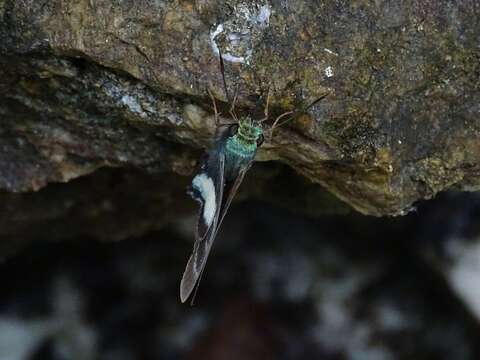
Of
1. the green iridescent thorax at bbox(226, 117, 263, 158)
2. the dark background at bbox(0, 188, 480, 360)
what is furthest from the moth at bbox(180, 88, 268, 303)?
the dark background at bbox(0, 188, 480, 360)

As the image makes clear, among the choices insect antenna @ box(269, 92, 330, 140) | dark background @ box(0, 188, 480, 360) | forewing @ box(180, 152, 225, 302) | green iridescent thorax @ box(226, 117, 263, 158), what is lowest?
dark background @ box(0, 188, 480, 360)

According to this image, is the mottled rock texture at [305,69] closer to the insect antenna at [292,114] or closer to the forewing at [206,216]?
the insect antenna at [292,114]

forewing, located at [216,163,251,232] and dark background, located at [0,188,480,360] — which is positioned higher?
forewing, located at [216,163,251,232]

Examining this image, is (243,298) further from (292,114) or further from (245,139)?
(292,114)

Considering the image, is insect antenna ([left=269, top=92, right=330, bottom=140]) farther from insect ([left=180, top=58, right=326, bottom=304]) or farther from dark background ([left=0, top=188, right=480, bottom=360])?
dark background ([left=0, top=188, right=480, bottom=360])

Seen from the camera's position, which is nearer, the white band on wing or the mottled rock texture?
the mottled rock texture

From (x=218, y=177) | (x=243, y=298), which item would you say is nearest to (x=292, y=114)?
(x=218, y=177)

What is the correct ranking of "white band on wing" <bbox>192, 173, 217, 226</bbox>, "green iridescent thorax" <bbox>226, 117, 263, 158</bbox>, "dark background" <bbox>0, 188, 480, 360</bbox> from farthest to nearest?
"dark background" <bbox>0, 188, 480, 360</bbox>
"white band on wing" <bbox>192, 173, 217, 226</bbox>
"green iridescent thorax" <bbox>226, 117, 263, 158</bbox>

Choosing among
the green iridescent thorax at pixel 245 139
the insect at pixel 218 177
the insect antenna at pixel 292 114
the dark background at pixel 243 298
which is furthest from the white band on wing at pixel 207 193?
the dark background at pixel 243 298
